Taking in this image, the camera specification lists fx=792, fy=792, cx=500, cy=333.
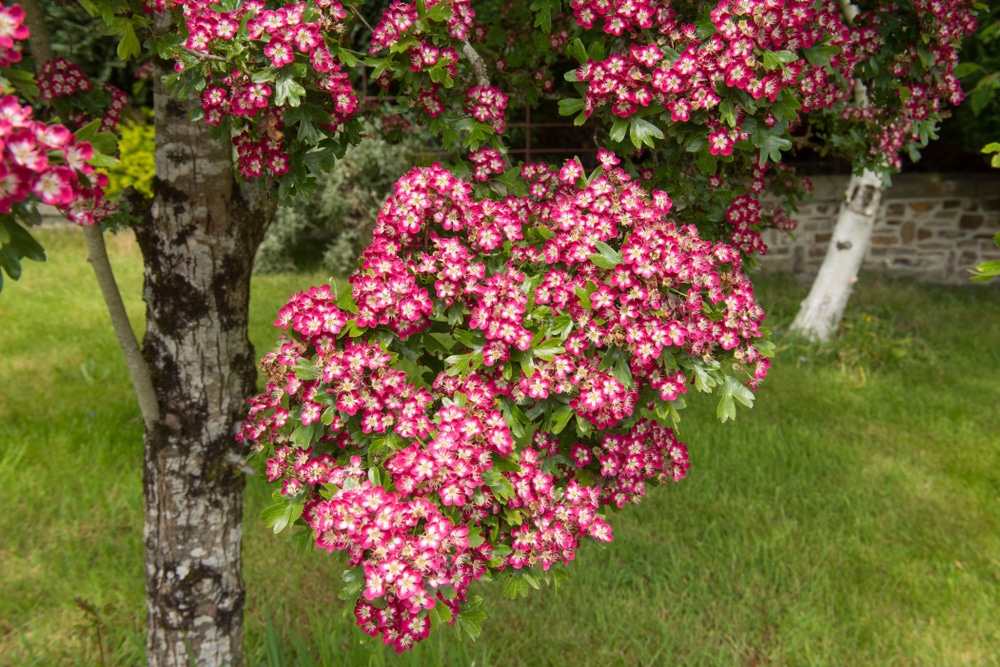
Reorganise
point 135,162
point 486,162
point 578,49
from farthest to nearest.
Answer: point 135,162 < point 486,162 < point 578,49

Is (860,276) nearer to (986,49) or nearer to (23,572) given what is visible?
(986,49)

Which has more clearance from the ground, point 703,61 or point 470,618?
point 703,61

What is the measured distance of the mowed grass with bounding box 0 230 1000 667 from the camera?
3129 mm

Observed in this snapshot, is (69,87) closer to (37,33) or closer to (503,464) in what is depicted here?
(37,33)

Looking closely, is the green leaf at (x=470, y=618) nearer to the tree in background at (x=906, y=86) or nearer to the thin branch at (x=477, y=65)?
the thin branch at (x=477, y=65)

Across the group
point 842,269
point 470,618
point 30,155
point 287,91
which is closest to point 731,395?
point 470,618

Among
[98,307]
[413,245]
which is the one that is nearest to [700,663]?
[413,245]

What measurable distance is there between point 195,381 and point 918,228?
814 centimetres

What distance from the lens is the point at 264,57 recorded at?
166 centimetres

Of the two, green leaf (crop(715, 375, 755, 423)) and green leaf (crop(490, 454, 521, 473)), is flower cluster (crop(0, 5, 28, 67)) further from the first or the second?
green leaf (crop(715, 375, 755, 423))

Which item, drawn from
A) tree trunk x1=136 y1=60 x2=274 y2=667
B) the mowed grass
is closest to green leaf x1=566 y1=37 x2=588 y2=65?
tree trunk x1=136 y1=60 x2=274 y2=667

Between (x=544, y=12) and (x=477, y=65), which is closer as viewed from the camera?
(x=544, y=12)

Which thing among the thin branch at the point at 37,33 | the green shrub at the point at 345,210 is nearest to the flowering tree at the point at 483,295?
the thin branch at the point at 37,33

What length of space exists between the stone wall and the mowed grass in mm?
3067
